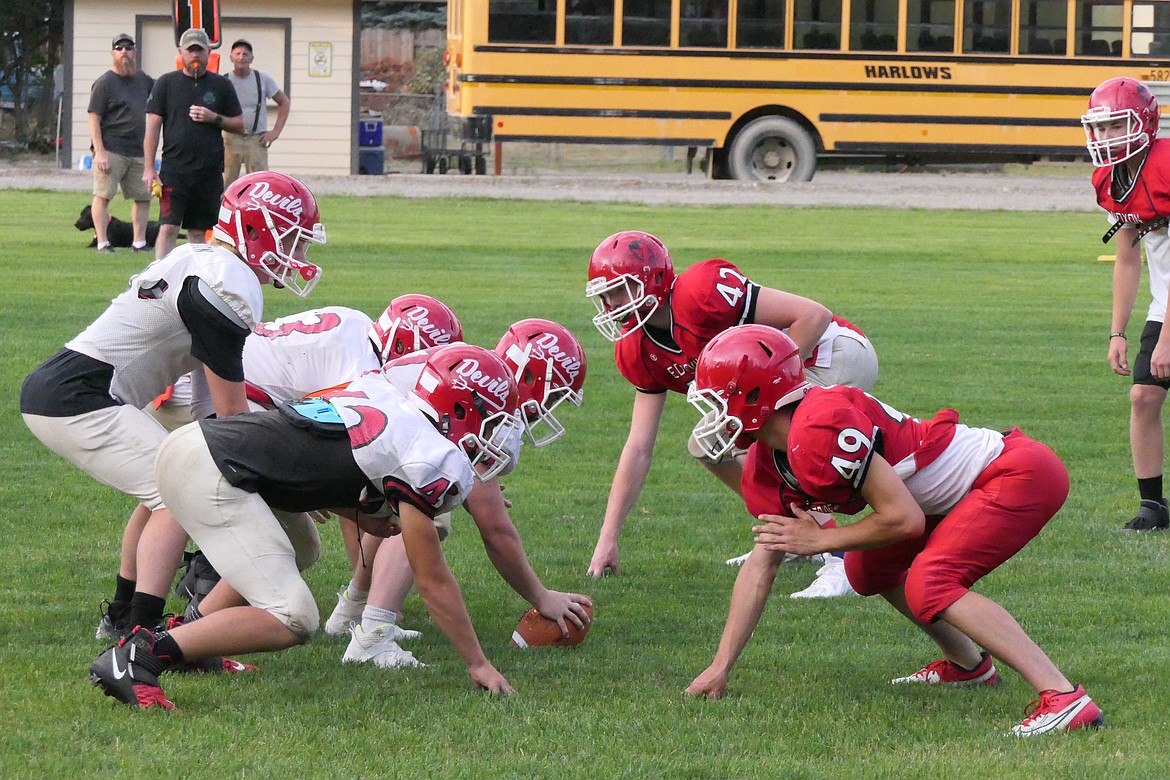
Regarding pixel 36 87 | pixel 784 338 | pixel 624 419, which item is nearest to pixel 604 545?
pixel 784 338

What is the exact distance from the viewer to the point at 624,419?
920 centimetres

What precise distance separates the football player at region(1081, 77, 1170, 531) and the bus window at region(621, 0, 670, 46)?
1866 cm

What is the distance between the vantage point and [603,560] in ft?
20.1

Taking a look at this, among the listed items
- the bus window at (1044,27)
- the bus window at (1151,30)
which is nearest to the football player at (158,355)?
the bus window at (1044,27)

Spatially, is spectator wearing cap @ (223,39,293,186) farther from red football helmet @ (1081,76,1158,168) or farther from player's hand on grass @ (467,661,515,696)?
player's hand on grass @ (467,661,515,696)

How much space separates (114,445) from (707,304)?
6.91 ft

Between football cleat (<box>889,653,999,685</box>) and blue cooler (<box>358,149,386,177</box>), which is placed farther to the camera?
blue cooler (<box>358,149,386,177</box>)

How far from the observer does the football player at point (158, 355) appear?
15.9ft

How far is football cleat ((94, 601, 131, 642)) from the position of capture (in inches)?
202

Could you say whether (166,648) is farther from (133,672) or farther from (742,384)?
(742,384)

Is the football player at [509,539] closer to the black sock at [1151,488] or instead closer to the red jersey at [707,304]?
the red jersey at [707,304]

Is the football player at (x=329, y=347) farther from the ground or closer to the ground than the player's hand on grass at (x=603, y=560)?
farther from the ground

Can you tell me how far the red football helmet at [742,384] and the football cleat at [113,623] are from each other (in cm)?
207

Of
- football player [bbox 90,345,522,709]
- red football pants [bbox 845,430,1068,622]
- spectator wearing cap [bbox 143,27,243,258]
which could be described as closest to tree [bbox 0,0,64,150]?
spectator wearing cap [bbox 143,27,243,258]
